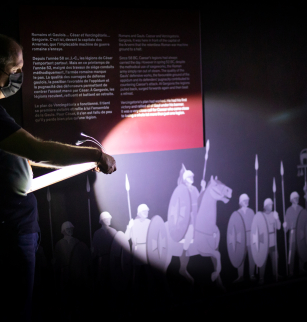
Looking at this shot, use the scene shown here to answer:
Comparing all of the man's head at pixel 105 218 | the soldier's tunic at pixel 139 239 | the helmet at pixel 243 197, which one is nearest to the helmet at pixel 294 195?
the helmet at pixel 243 197

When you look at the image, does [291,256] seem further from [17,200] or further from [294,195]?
[17,200]

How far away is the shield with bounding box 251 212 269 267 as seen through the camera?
8.26ft

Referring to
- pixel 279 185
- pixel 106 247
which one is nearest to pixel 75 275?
pixel 106 247

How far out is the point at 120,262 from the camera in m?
2.21

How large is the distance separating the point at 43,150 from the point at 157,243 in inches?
54.1

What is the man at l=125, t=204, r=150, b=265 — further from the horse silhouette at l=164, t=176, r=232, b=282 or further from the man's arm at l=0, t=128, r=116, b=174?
the man's arm at l=0, t=128, r=116, b=174

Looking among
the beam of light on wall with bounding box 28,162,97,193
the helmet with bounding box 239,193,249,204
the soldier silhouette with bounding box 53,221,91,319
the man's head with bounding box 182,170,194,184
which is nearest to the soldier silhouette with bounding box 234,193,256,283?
the helmet with bounding box 239,193,249,204

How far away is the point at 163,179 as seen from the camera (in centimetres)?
229

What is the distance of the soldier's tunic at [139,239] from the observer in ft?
7.34

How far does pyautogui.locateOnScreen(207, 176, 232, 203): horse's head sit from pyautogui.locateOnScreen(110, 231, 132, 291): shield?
2.76ft

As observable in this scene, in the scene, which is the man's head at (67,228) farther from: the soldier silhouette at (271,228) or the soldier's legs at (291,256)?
the soldier's legs at (291,256)

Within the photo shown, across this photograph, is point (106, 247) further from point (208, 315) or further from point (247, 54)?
point (247, 54)

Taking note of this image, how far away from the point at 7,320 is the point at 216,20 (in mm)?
2528

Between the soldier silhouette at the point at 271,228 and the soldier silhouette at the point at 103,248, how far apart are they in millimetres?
1408
